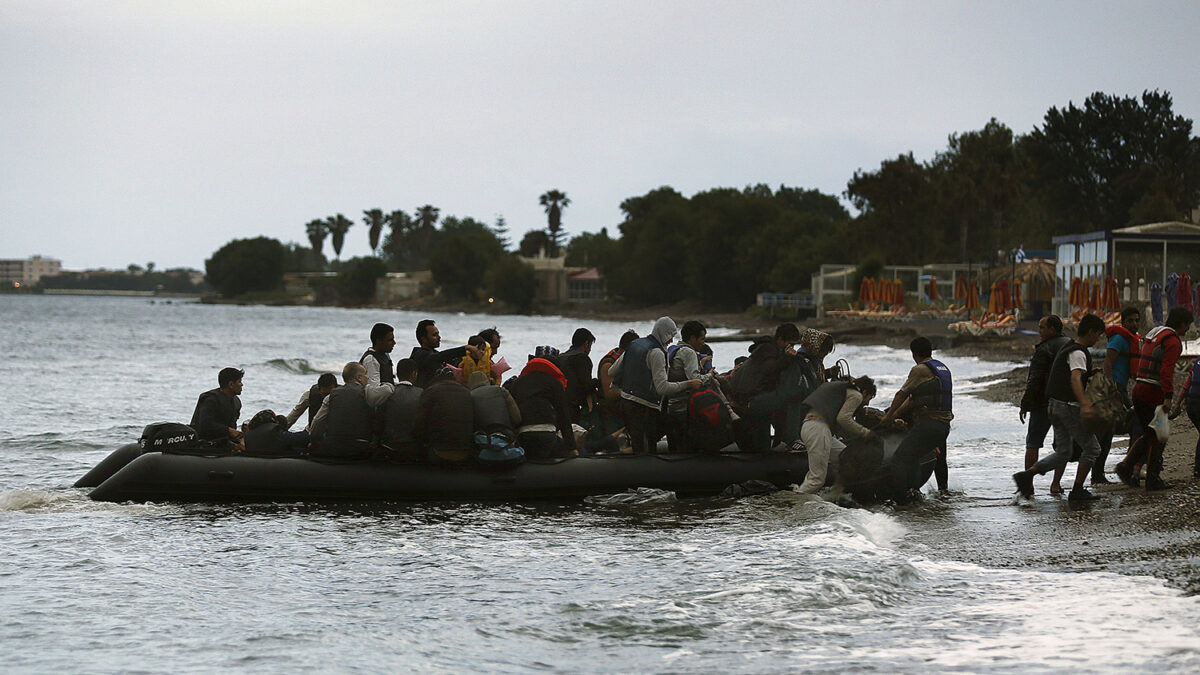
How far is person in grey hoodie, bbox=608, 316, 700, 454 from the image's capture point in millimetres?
11336

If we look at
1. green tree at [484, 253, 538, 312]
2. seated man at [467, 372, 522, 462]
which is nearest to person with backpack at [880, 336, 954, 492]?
seated man at [467, 372, 522, 462]

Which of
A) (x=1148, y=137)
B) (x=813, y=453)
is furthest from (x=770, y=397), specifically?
(x=1148, y=137)

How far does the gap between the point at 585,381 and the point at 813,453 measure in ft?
8.43

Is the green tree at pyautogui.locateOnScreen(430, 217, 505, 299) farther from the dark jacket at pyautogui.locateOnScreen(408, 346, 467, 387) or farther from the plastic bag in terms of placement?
the plastic bag

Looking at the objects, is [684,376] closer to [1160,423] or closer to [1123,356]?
[1123,356]

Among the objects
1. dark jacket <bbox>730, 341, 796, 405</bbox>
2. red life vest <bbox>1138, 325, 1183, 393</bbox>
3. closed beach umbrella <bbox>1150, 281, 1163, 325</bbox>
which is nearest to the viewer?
red life vest <bbox>1138, 325, 1183, 393</bbox>

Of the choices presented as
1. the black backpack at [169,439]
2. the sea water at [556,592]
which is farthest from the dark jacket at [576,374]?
the black backpack at [169,439]

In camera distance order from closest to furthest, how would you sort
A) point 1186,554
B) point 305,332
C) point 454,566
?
1. point 1186,554
2. point 454,566
3. point 305,332

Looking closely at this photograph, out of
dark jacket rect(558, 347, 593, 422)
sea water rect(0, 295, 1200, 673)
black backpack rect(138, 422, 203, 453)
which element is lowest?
sea water rect(0, 295, 1200, 673)

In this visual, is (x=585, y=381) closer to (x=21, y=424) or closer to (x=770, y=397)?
(x=770, y=397)

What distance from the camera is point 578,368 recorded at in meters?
12.1

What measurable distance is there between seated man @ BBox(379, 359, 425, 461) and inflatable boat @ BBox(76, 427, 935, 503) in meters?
0.16

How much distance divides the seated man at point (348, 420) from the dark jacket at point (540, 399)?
4.92 ft

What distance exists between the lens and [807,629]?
7391 mm
